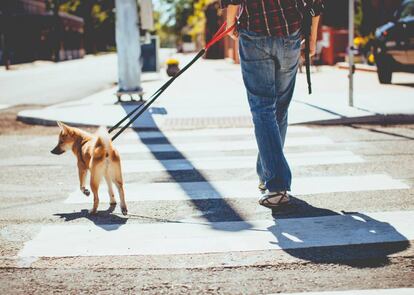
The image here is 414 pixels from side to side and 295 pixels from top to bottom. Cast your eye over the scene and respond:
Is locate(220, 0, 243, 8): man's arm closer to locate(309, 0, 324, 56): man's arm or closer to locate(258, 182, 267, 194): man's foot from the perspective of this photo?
locate(309, 0, 324, 56): man's arm

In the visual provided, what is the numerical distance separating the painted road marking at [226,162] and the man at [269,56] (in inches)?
67.8

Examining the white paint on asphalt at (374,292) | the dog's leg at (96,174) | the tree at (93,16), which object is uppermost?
the tree at (93,16)

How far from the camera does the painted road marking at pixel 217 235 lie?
3762 millimetres

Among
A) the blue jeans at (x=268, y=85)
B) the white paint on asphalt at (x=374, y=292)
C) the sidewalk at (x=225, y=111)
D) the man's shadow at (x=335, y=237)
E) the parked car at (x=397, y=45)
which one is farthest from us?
the parked car at (x=397, y=45)

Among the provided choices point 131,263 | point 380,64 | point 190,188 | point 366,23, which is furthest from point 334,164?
point 366,23

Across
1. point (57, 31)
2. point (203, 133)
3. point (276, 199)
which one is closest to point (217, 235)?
point (276, 199)

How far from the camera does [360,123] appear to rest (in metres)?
9.27

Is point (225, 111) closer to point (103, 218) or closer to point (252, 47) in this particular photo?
point (252, 47)

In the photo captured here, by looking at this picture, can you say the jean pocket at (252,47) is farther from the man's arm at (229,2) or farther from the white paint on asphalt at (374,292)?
the white paint on asphalt at (374,292)

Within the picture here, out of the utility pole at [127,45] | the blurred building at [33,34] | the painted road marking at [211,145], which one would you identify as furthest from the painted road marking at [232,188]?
the blurred building at [33,34]

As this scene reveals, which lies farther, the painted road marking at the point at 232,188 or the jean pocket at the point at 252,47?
the painted road marking at the point at 232,188

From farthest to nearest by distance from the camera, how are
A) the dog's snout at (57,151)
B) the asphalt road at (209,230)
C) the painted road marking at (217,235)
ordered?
the dog's snout at (57,151) → the painted road marking at (217,235) → the asphalt road at (209,230)

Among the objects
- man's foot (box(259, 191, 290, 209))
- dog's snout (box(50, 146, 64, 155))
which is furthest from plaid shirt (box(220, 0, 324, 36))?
dog's snout (box(50, 146, 64, 155))

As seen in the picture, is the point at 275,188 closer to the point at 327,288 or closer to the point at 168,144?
the point at 327,288
